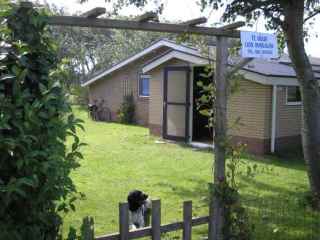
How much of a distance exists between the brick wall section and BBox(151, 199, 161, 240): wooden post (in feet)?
50.1

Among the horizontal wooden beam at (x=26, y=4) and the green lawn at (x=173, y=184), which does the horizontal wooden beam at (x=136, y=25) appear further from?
A: the green lawn at (x=173, y=184)

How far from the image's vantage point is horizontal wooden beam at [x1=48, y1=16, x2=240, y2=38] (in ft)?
12.4

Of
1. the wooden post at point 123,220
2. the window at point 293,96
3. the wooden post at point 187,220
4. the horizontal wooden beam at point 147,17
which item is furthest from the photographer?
the window at point 293,96

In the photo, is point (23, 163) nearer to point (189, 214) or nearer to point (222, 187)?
point (189, 214)

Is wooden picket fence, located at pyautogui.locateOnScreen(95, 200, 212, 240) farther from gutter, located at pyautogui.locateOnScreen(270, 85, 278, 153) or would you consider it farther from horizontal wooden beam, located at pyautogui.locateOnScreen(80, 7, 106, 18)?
gutter, located at pyautogui.locateOnScreen(270, 85, 278, 153)

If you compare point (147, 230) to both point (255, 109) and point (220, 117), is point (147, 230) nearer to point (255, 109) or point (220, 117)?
point (220, 117)

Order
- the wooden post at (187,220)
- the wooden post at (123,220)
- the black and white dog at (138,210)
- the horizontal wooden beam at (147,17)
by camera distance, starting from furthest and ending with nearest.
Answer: the black and white dog at (138,210)
the wooden post at (187,220)
the horizontal wooden beam at (147,17)
the wooden post at (123,220)

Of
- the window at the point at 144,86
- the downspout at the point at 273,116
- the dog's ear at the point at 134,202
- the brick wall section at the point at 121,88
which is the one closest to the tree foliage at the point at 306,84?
the dog's ear at the point at 134,202

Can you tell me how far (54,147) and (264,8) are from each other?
19.2 ft

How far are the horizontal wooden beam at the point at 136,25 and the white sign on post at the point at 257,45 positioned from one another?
0.18m

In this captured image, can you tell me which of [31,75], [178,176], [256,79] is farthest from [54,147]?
[256,79]

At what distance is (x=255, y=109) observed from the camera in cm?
1273

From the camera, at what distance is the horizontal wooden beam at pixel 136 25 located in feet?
12.4

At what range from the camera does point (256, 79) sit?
40.8 feet
